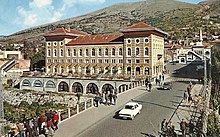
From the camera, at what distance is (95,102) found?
83.6 feet

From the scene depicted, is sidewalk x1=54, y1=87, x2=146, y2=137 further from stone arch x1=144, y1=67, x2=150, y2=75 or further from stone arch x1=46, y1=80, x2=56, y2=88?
stone arch x1=46, y1=80, x2=56, y2=88

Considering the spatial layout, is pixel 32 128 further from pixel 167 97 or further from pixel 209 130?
pixel 167 97

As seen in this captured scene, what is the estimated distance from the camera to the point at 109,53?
200 ft

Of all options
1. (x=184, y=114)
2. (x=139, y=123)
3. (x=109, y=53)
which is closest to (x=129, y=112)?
(x=139, y=123)

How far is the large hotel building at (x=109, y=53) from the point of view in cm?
5681

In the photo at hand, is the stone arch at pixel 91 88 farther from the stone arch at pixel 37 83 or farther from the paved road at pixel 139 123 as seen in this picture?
the paved road at pixel 139 123

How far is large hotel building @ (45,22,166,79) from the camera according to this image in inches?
2237

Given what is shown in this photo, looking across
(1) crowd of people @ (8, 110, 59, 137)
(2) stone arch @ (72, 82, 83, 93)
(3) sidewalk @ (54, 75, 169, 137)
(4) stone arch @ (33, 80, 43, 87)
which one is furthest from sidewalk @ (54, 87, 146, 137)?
(4) stone arch @ (33, 80, 43, 87)

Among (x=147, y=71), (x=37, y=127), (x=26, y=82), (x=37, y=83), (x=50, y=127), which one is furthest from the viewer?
(x=26, y=82)

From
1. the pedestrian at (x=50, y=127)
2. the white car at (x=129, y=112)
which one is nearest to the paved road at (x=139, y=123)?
the white car at (x=129, y=112)

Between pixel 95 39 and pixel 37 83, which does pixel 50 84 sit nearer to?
pixel 37 83

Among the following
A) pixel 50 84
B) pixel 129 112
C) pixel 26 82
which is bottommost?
pixel 50 84

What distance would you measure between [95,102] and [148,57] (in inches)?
1274

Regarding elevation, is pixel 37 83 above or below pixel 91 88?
above
